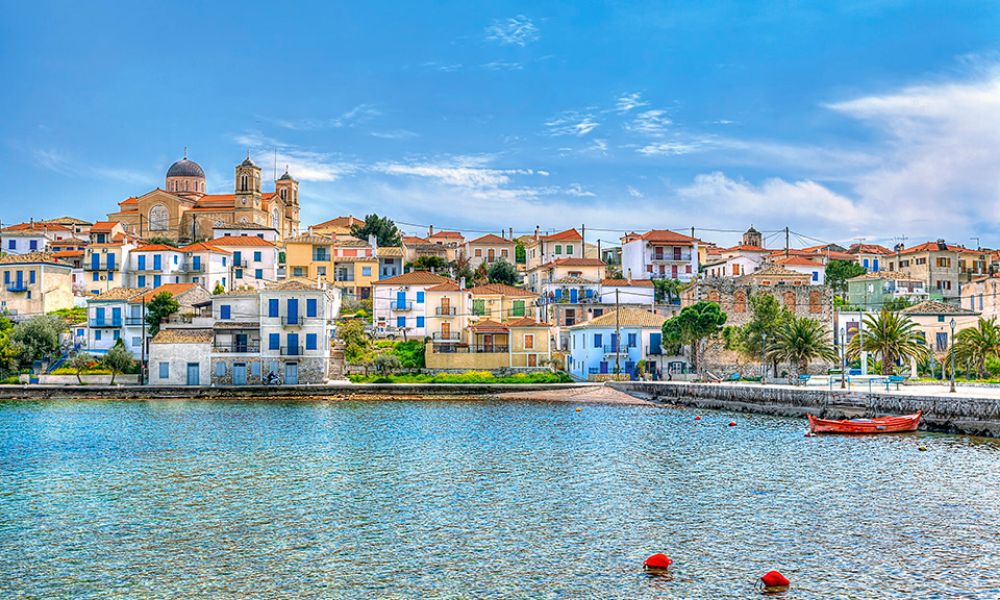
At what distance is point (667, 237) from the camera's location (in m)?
98.5

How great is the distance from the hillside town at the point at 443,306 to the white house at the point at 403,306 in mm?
164

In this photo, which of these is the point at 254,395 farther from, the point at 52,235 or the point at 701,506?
the point at 52,235

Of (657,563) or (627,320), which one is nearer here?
(657,563)

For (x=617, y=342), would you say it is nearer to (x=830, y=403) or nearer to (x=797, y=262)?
(x=830, y=403)

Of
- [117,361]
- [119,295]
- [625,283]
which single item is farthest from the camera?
[625,283]

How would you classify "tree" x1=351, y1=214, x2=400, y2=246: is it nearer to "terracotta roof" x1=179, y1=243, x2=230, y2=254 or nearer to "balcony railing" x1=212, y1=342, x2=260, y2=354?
"terracotta roof" x1=179, y1=243, x2=230, y2=254

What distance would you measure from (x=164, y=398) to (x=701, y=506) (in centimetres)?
Answer: 4630

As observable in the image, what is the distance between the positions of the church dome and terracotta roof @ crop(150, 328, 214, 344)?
62.7 meters

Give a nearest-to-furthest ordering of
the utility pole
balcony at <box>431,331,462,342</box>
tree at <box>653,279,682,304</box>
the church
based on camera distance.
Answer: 1. the utility pole
2. balcony at <box>431,331,462,342</box>
3. tree at <box>653,279,682,304</box>
4. the church

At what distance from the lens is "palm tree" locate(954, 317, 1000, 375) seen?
1982 inches

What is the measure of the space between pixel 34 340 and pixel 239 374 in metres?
16.1

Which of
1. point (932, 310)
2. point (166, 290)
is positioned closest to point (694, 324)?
point (932, 310)

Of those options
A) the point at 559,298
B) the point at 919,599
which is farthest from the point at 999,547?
the point at 559,298

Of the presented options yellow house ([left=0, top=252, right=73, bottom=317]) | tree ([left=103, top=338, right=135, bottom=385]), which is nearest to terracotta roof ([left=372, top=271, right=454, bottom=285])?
tree ([left=103, top=338, right=135, bottom=385])
